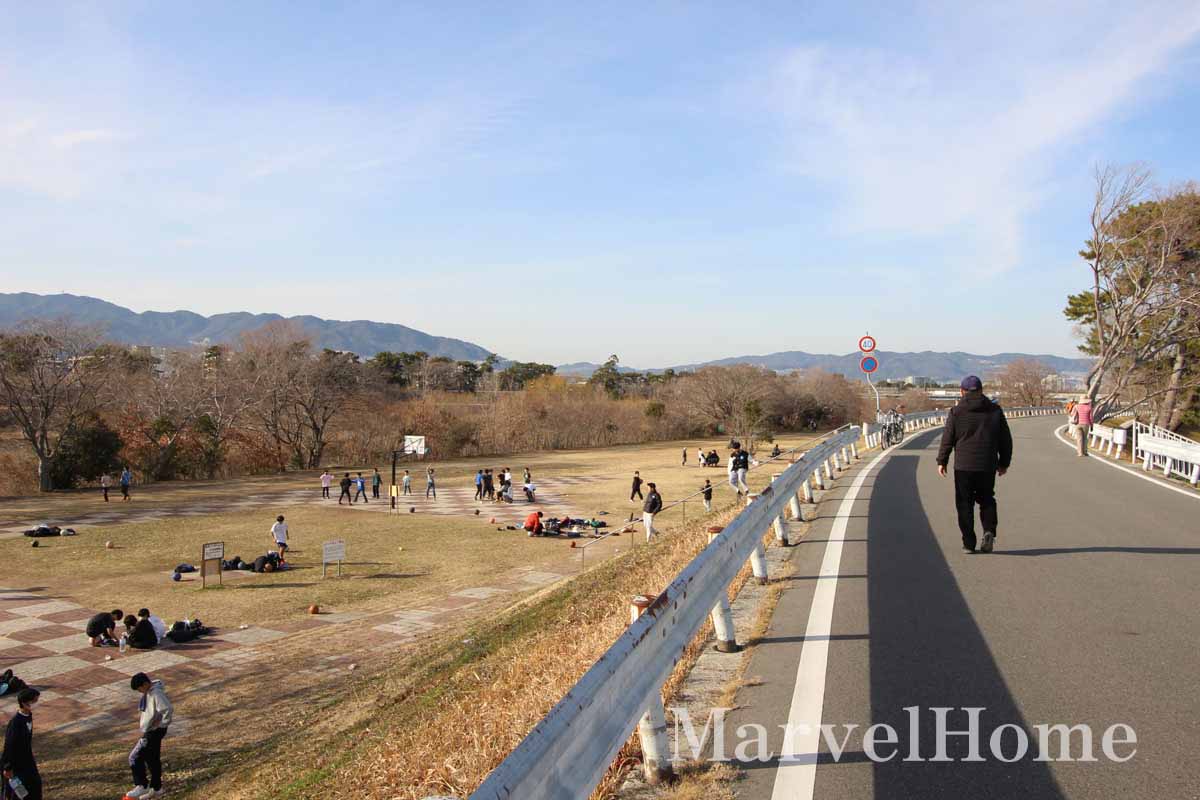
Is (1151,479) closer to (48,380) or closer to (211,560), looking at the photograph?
(211,560)

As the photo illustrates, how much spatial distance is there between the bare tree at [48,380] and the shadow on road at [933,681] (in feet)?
138

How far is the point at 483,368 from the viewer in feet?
399

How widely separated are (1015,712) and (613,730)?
7.53 ft

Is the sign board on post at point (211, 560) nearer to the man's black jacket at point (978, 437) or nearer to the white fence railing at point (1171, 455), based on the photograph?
the man's black jacket at point (978, 437)

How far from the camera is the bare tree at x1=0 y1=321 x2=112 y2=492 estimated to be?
36.4 m

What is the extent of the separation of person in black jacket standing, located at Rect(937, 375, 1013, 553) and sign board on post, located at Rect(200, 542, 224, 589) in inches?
676

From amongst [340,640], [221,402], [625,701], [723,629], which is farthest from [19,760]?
[221,402]

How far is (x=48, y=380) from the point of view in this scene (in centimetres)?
3716

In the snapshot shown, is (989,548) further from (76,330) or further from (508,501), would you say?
(76,330)

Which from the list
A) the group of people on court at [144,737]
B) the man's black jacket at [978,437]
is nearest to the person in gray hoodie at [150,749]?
the group of people on court at [144,737]

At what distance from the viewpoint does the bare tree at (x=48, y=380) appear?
1432 inches

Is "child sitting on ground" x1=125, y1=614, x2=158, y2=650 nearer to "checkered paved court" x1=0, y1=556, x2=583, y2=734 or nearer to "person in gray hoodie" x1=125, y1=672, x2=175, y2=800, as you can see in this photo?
"checkered paved court" x1=0, y1=556, x2=583, y2=734

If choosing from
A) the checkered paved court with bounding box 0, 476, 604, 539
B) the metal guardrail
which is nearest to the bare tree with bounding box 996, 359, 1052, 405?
the checkered paved court with bounding box 0, 476, 604, 539

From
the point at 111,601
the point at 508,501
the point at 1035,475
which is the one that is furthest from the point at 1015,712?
the point at 508,501
